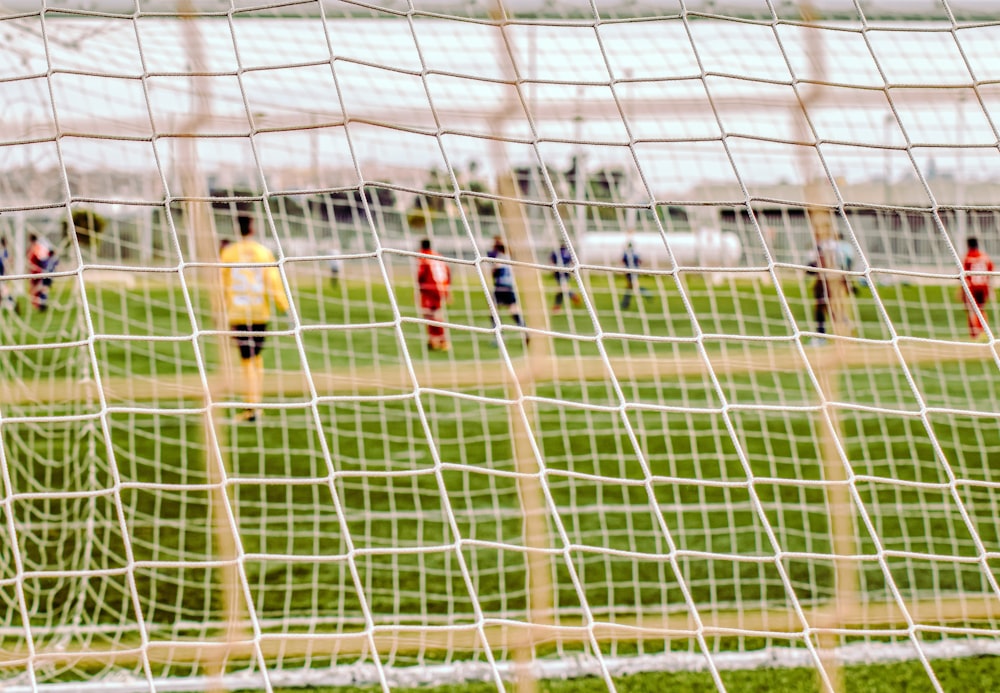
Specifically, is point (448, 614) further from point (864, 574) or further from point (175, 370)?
point (175, 370)

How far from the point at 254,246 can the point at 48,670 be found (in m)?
2.85

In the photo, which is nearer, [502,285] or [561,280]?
[561,280]

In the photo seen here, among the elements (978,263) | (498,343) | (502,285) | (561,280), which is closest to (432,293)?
(561,280)

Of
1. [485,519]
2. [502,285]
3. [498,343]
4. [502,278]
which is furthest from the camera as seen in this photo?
[502,285]

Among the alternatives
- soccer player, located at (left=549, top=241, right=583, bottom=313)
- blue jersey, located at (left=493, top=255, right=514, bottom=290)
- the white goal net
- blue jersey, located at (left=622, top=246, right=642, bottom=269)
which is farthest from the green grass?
blue jersey, located at (left=493, top=255, right=514, bottom=290)

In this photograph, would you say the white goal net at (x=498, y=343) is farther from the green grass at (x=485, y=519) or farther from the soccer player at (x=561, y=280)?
the soccer player at (x=561, y=280)

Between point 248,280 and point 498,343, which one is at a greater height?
point 248,280

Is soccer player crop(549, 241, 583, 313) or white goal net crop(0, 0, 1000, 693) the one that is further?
soccer player crop(549, 241, 583, 313)

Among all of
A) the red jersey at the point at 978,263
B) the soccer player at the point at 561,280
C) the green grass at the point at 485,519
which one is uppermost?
the soccer player at the point at 561,280

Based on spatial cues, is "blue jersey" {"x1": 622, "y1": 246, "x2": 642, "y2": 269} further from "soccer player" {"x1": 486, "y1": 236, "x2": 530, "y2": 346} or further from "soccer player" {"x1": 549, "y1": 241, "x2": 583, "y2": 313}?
"soccer player" {"x1": 486, "y1": 236, "x2": 530, "y2": 346}

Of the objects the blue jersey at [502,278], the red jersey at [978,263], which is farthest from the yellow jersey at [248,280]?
the red jersey at [978,263]

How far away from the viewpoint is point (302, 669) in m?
2.51

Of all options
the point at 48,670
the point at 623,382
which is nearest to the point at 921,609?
the point at 48,670

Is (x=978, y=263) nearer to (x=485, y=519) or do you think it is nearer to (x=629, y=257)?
(x=629, y=257)
